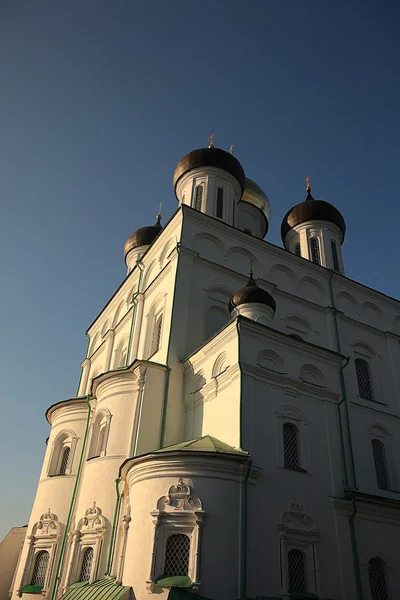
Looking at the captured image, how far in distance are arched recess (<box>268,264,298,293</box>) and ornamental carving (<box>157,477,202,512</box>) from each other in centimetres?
896

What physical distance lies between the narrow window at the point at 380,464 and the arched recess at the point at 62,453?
8285 mm

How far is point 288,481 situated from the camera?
10.6 meters

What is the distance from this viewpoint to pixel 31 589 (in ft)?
40.3

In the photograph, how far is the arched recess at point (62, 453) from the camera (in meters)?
14.3

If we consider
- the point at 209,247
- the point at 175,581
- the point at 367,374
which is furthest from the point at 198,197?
the point at 175,581

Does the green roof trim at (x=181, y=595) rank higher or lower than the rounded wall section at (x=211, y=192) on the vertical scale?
lower

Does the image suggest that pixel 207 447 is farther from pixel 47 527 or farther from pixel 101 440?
pixel 47 527

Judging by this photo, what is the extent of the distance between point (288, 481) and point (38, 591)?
21.9 feet

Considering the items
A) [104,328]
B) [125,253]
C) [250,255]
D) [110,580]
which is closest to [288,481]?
[110,580]

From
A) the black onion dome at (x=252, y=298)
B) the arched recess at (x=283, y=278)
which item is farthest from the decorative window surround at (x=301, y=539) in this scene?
the arched recess at (x=283, y=278)

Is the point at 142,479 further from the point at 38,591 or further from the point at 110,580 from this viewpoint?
the point at 38,591

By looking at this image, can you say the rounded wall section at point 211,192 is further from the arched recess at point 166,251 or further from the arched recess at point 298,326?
the arched recess at point 298,326

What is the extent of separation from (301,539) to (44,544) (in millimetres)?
6719

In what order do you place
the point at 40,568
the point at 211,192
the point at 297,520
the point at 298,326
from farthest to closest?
the point at 211,192 < the point at 298,326 < the point at 40,568 < the point at 297,520
